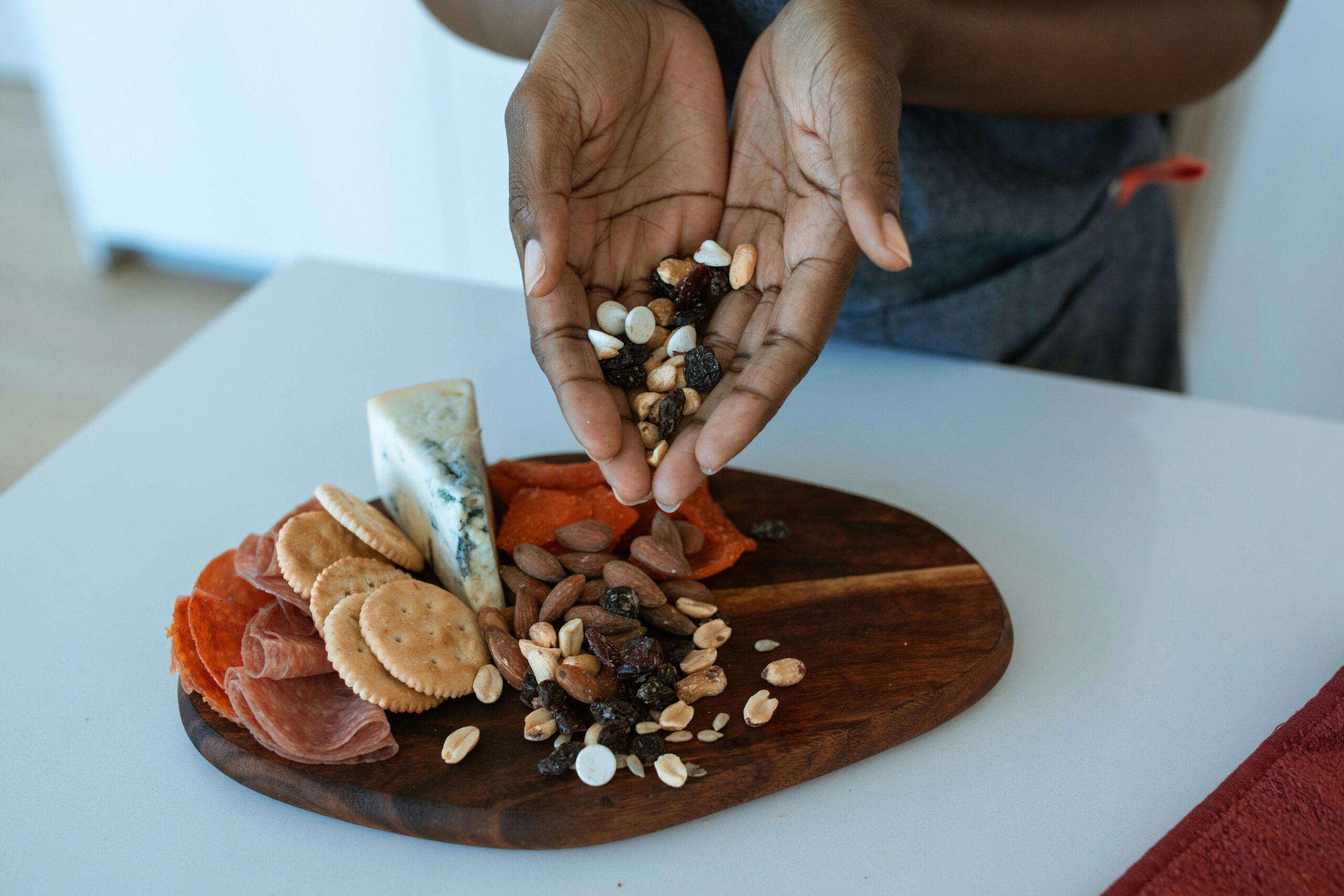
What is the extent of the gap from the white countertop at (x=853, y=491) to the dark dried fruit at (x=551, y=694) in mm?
101

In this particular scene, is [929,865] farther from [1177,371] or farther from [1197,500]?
[1177,371]

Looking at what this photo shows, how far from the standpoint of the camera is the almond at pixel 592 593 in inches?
31.9

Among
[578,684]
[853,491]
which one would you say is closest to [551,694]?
[578,684]

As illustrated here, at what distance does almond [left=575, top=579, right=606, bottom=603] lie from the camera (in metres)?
0.81

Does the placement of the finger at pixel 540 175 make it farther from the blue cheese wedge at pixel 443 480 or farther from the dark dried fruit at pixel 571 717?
the dark dried fruit at pixel 571 717

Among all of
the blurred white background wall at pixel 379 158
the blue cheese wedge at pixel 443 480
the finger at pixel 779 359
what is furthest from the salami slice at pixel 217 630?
the blurred white background wall at pixel 379 158

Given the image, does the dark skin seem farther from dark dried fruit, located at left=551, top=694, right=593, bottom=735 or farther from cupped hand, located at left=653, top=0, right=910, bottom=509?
dark dried fruit, located at left=551, top=694, right=593, bottom=735

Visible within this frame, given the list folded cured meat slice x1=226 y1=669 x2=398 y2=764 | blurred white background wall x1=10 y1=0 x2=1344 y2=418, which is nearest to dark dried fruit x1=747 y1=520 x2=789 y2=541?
folded cured meat slice x1=226 y1=669 x2=398 y2=764

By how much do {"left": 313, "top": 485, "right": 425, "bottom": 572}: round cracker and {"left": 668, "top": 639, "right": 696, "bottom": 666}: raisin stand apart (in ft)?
0.78

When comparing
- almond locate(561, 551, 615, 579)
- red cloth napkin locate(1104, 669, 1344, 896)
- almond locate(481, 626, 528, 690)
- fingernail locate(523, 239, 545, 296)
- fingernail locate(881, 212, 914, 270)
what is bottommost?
red cloth napkin locate(1104, 669, 1344, 896)

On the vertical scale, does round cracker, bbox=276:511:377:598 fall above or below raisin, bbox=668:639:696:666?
above

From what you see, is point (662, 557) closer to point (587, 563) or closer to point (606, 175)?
point (587, 563)

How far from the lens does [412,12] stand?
2510mm

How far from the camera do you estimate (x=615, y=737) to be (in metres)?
0.69
